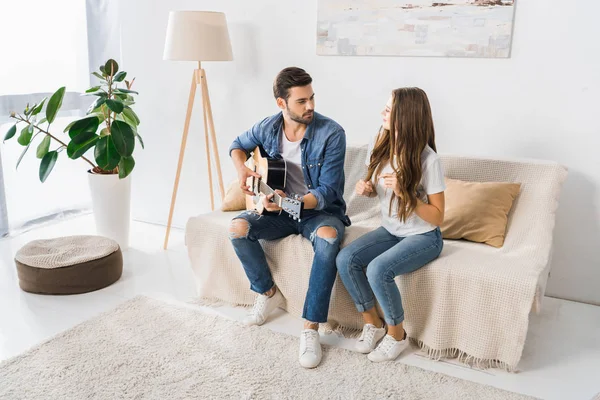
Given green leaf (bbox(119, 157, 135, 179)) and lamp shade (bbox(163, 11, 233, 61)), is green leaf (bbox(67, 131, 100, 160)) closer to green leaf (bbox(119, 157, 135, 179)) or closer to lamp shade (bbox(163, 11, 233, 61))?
green leaf (bbox(119, 157, 135, 179))

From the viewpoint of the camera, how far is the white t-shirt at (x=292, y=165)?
244cm

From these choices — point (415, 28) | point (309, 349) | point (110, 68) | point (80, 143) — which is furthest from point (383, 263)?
point (110, 68)

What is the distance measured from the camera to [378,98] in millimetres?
3053

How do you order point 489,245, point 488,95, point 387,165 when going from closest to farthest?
point 387,165 → point 489,245 → point 488,95

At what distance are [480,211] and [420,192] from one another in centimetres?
44

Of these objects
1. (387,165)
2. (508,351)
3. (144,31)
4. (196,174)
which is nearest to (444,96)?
(387,165)

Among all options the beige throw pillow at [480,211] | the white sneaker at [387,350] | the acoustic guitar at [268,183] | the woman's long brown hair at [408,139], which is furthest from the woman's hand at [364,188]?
the white sneaker at [387,350]

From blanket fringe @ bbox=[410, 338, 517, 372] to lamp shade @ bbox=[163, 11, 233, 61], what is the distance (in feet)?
6.06

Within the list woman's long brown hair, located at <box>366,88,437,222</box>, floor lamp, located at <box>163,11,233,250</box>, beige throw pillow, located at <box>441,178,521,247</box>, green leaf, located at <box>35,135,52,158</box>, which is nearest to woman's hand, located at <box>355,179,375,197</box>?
woman's long brown hair, located at <box>366,88,437,222</box>

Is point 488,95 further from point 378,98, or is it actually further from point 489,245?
point 489,245

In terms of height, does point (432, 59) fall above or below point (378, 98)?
above

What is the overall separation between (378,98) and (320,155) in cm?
84

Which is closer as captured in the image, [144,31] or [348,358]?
[348,358]

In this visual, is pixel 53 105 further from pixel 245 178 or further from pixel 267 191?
pixel 267 191
